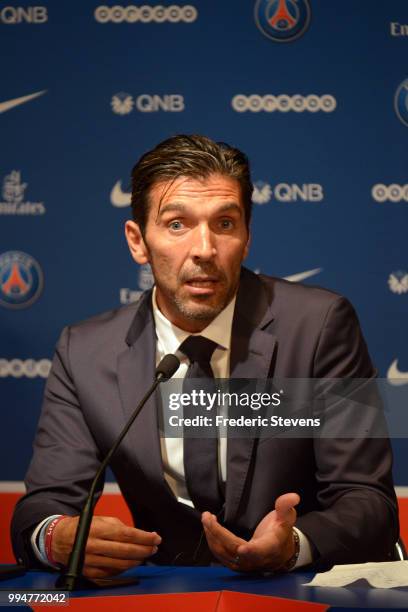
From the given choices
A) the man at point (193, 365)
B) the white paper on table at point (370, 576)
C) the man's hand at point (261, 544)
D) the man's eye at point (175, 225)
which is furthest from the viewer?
the man's eye at point (175, 225)

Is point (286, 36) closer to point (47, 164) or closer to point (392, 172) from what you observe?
point (392, 172)

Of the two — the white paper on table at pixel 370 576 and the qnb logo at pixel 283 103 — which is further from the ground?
the qnb logo at pixel 283 103

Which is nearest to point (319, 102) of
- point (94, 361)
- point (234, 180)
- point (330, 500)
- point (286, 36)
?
point (286, 36)

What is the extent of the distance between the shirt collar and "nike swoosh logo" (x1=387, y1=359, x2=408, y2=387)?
0.90 meters

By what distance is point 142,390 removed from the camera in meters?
2.01

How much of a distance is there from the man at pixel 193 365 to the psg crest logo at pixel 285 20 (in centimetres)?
95

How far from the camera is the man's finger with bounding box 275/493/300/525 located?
4.79ft

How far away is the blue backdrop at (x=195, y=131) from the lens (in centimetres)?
283

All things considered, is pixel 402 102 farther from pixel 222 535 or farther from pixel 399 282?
pixel 222 535

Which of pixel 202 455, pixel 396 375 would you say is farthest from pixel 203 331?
pixel 396 375

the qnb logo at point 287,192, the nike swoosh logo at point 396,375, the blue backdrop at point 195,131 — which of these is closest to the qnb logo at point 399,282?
the blue backdrop at point 195,131

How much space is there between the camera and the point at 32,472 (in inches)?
78.3

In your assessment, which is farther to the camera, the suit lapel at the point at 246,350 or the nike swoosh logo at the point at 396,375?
the nike swoosh logo at the point at 396,375

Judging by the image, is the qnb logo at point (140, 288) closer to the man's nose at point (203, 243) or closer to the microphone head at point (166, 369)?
the man's nose at point (203, 243)
